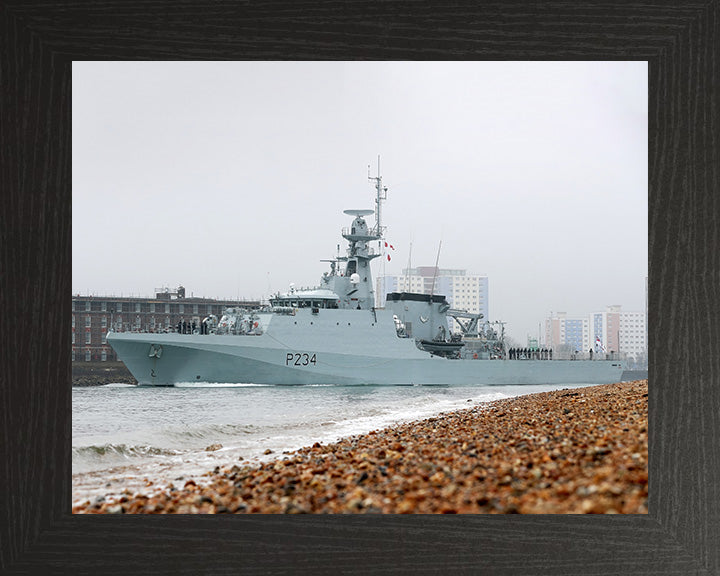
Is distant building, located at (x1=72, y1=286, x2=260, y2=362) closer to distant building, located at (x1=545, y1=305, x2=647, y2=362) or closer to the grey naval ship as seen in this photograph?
the grey naval ship

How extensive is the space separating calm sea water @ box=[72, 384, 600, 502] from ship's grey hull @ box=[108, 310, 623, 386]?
0.93ft

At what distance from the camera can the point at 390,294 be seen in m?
16.0

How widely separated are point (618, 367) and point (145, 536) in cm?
1844

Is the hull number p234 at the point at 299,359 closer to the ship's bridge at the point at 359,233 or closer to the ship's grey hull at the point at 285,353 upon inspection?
the ship's grey hull at the point at 285,353

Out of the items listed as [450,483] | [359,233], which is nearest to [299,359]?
[359,233]

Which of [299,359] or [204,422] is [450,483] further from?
[299,359]

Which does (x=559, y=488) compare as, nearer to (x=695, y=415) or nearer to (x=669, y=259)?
(x=695, y=415)

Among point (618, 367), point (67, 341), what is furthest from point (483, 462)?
point (618, 367)

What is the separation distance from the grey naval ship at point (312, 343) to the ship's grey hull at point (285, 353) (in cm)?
2

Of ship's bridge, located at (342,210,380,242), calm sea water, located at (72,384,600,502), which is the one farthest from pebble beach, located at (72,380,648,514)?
ship's bridge, located at (342,210,380,242)

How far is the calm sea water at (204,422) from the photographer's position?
165 inches

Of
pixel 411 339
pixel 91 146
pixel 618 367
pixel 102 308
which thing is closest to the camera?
pixel 91 146

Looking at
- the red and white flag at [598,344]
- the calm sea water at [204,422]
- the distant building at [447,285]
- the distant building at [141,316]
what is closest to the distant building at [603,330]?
the red and white flag at [598,344]

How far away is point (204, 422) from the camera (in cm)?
842
